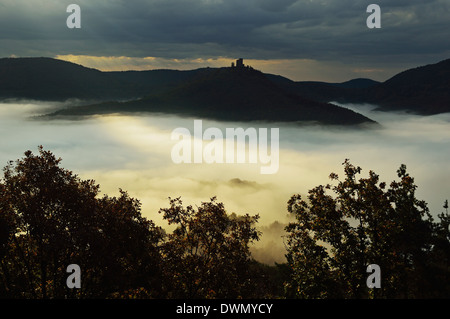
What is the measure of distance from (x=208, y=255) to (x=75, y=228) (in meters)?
9.84

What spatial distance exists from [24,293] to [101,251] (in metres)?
10.7

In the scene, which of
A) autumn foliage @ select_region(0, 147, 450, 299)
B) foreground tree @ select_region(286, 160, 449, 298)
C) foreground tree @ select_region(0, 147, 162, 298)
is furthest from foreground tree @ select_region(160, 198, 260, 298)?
foreground tree @ select_region(286, 160, 449, 298)

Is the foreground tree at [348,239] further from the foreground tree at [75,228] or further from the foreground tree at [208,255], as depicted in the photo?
the foreground tree at [75,228]

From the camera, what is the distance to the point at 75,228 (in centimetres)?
2869

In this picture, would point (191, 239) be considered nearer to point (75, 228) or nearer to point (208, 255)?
point (208, 255)

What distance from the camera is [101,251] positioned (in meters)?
27.8

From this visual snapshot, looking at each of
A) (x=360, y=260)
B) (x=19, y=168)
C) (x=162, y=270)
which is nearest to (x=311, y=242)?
(x=360, y=260)

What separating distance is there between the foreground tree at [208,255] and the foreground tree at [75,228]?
1994mm

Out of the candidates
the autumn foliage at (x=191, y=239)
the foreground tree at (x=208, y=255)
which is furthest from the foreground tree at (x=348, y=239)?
the foreground tree at (x=208, y=255)
